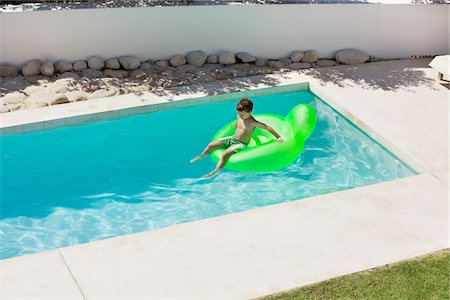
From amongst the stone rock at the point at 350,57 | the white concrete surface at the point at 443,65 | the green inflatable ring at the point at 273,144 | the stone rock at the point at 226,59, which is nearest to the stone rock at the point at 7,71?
the stone rock at the point at 226,59

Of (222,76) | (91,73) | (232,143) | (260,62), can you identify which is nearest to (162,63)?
(222,76)

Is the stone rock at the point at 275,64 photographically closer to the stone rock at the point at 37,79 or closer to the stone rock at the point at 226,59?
the stone rock at the point at 226,59

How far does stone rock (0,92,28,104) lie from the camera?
9.86 meters

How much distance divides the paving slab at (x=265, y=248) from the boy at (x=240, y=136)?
4.19 feet

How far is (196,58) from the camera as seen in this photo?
36.7ft

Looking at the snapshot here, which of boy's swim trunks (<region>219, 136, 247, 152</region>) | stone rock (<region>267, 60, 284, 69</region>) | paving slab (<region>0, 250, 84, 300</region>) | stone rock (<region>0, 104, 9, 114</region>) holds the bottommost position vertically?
paving slab (<region>0, 250, 84, 300</region>)

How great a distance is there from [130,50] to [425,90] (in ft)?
15.1

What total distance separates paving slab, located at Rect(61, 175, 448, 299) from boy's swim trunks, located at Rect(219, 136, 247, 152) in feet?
4.37

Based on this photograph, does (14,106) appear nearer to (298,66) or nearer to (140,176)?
(140,176)

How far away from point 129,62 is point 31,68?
1469mm

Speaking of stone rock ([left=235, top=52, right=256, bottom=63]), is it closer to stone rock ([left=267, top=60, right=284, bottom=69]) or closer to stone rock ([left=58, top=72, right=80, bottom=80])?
stone rock ([left=267, top=60, right=284, bottom=69])

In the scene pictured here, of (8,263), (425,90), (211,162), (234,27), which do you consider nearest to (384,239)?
(211,162)

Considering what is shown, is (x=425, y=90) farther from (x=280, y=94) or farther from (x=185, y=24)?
(x=185, y=24)

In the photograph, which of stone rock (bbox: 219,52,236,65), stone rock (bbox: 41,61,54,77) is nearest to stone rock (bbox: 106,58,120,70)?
stone rock (bbox: 41,61,54,77)
